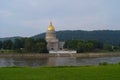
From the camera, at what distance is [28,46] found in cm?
7200

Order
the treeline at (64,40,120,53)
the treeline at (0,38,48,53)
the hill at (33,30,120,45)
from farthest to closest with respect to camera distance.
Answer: the hill at (33,30,120,45) < the treeline at (64,40,120,53) < the treeline at (0,38,48,53)

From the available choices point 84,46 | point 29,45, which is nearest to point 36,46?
point 29,45

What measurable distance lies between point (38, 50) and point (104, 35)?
230 ft

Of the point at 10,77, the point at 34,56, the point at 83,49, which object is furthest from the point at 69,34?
the point at 10,77

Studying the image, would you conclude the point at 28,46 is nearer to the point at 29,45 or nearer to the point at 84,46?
the point at 29,45

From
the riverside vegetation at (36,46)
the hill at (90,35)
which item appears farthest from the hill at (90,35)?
the riverside vegetation at (36,46)

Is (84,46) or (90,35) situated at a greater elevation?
(90,35)

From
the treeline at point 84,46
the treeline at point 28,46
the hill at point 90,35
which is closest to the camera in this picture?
the treeline at point 28,46

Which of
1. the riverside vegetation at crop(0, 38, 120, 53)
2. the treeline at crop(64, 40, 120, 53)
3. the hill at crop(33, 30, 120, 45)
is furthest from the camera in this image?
the hill at crop(33, 30, 120, 45)

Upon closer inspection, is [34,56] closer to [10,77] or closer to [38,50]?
[38,50]

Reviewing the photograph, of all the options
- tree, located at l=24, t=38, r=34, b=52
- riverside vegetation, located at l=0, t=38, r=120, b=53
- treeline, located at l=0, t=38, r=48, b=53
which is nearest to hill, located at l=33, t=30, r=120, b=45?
riverside vegetation, located at l=0, t=38, r=120, b=53

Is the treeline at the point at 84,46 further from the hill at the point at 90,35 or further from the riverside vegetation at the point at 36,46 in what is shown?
the hill at the point at 90,35

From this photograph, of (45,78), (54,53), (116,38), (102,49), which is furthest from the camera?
(116,38)

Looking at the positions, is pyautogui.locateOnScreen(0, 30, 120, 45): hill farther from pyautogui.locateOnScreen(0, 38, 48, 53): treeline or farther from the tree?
the tree
